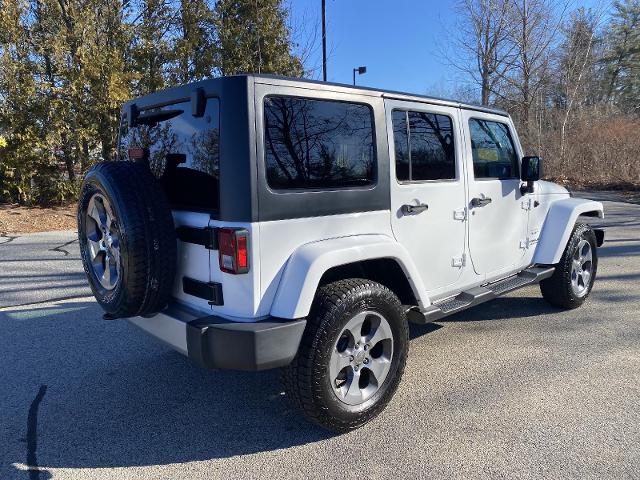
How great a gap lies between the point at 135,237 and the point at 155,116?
915 mm

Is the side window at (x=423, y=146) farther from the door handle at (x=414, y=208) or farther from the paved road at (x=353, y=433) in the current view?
the paved road at (x=353, y=433)

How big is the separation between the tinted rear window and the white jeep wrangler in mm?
12

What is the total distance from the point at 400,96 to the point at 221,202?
152cm

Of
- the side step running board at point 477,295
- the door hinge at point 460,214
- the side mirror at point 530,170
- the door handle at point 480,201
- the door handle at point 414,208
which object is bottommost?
the side step running board at point 477,295

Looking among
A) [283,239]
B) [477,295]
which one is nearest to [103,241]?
[283,239]

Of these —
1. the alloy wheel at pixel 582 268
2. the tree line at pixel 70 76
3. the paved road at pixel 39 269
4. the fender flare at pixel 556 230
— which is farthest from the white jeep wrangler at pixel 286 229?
the tree line at pixel 70 76

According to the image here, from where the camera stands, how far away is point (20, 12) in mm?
11500

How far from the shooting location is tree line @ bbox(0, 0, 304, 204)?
11.5 m

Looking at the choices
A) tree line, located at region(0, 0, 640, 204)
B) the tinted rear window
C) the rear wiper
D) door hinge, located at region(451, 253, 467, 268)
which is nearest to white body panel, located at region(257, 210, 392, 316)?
the tinted rear window

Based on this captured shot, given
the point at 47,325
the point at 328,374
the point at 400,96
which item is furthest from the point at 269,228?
the point at 47,325

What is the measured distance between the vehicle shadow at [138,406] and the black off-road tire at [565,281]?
2.94 meters

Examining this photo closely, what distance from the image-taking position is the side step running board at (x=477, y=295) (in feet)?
11.0

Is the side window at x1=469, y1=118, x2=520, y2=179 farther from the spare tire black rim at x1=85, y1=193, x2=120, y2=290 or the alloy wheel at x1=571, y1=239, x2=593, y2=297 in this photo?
the spare tire black rim at x1=85, y1=193, x2=120, y2=290

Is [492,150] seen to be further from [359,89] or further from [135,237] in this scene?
[135,237]
